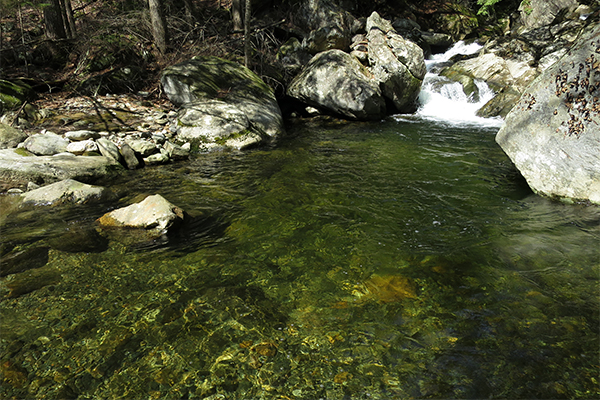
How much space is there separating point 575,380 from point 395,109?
13.1 meters

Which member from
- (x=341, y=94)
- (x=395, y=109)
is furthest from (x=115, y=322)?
(x=395, y=109)

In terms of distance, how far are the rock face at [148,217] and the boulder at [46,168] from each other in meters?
2.26

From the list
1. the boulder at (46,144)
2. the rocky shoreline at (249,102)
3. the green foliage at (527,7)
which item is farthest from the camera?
the green foliage at (527,7)

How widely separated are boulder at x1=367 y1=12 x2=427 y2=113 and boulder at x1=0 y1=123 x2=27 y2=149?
11.8m

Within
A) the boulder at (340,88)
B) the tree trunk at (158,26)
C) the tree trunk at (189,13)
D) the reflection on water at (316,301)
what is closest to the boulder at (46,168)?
the reflection on water at (316,301)

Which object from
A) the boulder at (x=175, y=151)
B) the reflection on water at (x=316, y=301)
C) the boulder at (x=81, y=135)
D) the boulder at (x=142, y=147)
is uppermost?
the boulder at (x=81, y=135)

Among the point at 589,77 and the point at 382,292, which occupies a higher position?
the point at 589,77

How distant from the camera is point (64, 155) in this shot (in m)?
6.93

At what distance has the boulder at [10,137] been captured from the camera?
23.0 ft

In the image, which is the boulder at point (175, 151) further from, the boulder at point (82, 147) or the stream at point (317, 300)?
the stream at point (317, 300)

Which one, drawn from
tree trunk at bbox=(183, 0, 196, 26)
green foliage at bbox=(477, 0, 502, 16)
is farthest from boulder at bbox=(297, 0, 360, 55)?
green foliage at bbox=(477, 0, 502, 16)

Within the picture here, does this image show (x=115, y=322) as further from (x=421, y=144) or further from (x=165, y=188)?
(x=421, y=144)

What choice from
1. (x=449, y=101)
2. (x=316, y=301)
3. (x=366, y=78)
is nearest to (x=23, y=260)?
(x=316, y=301)

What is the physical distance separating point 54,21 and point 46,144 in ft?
25.1
